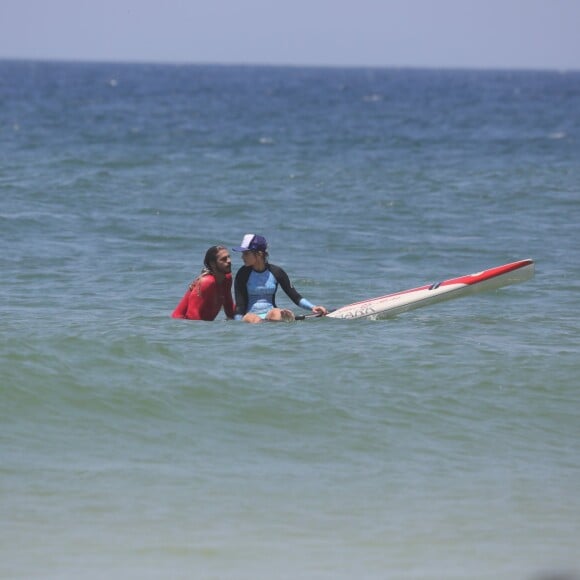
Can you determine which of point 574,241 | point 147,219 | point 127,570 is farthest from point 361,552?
point 147,219

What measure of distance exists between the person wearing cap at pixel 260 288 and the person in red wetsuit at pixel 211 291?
139 mm

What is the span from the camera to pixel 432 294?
12.2m

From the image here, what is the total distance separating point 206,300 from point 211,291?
109mm

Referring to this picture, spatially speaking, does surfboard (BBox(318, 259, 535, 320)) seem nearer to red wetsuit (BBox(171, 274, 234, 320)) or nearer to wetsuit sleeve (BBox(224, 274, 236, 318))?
wetsuit sleeve (BBox(224, 274, 236, 318))

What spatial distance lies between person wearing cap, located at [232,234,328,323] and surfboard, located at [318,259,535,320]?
65 centimetres

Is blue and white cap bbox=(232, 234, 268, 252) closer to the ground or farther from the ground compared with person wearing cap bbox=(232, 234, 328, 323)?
farther from the ground

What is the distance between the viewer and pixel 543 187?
27.1 m

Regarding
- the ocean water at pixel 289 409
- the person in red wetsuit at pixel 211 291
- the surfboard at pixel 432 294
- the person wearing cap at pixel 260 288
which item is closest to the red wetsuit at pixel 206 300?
the person in red wetsuit at pixel 211 291

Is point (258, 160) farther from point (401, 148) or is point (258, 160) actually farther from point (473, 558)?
point (473, 558)

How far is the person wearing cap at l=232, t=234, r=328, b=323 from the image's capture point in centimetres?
1159

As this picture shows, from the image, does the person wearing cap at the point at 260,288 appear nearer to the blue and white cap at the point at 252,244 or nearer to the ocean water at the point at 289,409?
the blue and white cap at the point at 252,244

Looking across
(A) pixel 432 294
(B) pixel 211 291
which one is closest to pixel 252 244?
(B) pixel 211 291

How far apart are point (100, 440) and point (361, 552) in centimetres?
267

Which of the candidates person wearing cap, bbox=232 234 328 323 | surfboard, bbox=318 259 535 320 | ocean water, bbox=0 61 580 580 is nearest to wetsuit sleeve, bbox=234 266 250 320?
person wearing cap, bbox=232 234 328 323
